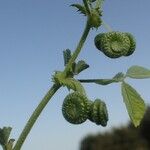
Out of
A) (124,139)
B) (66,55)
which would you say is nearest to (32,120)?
(66,55)

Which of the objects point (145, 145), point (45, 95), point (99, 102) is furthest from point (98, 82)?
point (145, 145)

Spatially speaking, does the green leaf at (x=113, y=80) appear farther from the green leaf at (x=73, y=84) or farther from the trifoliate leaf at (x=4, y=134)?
the trifoliate leaf at (x=4, y=134)

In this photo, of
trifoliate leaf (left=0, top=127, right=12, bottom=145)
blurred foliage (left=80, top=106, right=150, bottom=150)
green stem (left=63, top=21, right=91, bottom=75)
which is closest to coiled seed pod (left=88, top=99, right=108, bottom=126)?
green stem (left=63, top=21, right=91, bottom=75)

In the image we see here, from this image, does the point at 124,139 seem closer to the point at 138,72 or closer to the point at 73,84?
the point at 138,72

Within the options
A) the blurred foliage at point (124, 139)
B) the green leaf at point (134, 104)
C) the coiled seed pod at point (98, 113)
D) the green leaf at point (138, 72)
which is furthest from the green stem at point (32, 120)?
the blurred foliage at point (124, 139)

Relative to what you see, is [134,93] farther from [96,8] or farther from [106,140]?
[106,140]

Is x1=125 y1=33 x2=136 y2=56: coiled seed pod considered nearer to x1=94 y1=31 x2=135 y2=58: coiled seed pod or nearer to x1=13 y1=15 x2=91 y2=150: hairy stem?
x1=94 y1=31 x2=135 y2=58: coiled seed pod
